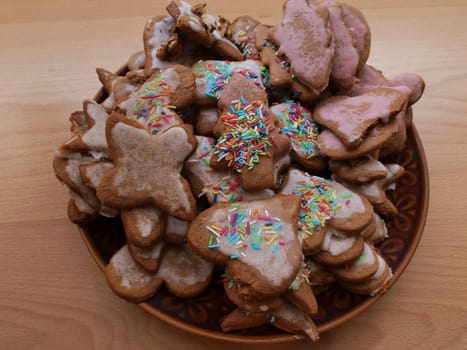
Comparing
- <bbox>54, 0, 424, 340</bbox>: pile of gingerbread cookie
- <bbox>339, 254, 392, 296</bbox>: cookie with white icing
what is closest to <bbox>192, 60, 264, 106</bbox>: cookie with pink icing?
<bbox>54, 0, 424, 340</bbox>: pile of gingerbread cookie

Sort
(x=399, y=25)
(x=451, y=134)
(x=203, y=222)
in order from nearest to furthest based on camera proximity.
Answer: (x=203, y=222) < (x=451, y=134) < (x=399, y=25)

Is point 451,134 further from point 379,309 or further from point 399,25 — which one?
point 379,309

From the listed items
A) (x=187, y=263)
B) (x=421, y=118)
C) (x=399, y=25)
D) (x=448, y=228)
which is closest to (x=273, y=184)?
(x=187, y=263)

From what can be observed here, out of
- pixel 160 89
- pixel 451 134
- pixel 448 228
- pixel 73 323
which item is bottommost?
pixel 73 323

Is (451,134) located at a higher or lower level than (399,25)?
lower

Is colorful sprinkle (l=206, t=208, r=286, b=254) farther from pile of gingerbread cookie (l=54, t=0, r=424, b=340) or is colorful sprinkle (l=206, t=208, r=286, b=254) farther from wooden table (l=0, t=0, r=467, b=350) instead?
wooden table (l=0, t=0, r=467, b=350)

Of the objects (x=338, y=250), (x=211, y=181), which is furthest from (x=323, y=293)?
(x=211, y=181)
